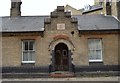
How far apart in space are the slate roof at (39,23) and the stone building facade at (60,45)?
0.19 meters

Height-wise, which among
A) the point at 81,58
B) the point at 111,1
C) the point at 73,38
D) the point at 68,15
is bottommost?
the point at 81,58

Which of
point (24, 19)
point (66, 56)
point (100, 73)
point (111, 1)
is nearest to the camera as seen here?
point (100, 73)

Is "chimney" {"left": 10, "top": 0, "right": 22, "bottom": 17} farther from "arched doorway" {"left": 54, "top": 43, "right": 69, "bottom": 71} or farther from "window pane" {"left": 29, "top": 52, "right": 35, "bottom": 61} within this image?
"arched doorway" {"left": 54, "top": 43, "right": 69, "bottom": 71}

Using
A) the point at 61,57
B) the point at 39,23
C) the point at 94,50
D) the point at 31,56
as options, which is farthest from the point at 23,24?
the point at 94,50

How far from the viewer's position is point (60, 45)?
24.5m

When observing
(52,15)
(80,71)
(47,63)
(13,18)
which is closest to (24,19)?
(13,18)

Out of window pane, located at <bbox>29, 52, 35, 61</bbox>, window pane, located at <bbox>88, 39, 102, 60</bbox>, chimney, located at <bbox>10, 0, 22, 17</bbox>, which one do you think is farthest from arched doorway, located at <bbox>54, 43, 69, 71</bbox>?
chimney, located at <bbox>10, 0, 22, 17</bbox>

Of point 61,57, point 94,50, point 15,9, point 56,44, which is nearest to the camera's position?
point 56,44

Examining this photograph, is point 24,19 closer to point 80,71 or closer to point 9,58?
point 9,58

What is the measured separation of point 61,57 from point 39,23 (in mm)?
4529

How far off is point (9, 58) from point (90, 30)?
8.24 m

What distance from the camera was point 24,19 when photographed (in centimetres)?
2797

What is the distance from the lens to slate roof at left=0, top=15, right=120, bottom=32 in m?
24.4

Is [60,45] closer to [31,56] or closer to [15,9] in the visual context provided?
[31,56]
